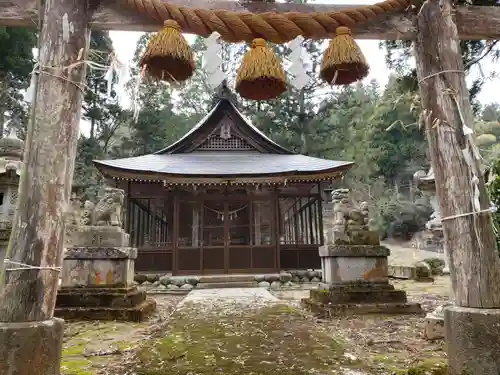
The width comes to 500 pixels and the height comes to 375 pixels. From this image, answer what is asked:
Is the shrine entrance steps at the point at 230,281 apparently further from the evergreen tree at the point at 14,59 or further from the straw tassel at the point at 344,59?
the evergreen tree at the point at 14,59

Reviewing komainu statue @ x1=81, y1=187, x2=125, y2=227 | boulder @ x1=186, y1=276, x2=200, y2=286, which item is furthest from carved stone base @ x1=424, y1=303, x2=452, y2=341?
boulder @ x1=186, y1=276, x2=200, y2=286

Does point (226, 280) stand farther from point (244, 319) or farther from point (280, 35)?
point (280, 35)

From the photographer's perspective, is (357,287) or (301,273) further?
(301,273)

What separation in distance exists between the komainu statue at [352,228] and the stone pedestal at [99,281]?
348 cm

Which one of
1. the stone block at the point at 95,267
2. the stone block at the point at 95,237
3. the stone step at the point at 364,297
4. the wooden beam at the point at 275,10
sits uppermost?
the wooden beam at the point at 275,10

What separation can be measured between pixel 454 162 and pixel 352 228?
11.8 feet

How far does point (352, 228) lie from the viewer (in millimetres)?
6199

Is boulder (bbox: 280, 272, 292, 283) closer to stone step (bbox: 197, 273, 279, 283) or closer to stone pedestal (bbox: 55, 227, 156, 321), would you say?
stone step (bbox: 197, 273, 279, 283)

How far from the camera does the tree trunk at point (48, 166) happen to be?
7.57ft

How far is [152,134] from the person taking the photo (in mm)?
25281

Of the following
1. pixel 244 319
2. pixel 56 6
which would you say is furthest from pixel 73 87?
pixel 244 319

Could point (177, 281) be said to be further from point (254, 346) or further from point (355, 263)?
point (254, 346)

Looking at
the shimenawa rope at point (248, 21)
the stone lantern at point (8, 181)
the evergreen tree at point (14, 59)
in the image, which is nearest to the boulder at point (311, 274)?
the stone lantern at point (8, 181)

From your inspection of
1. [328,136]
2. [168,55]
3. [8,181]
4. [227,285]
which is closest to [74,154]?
[168,55]
